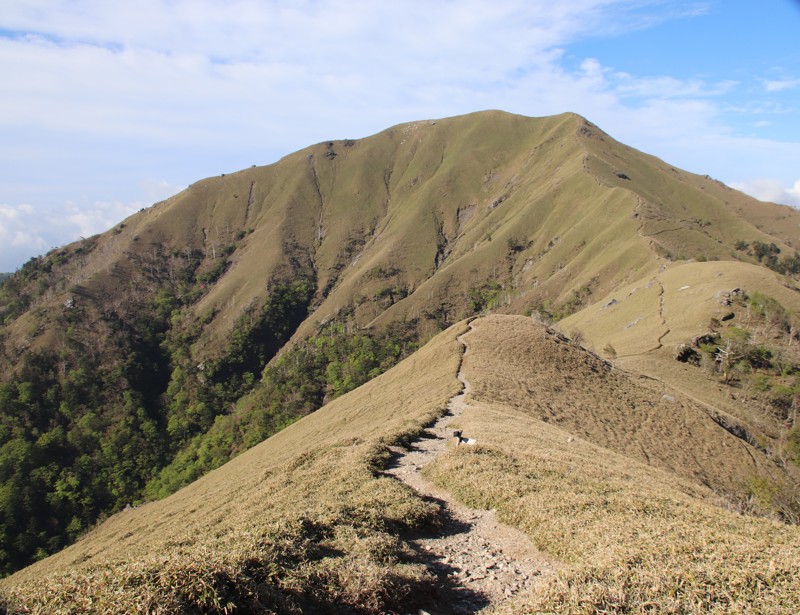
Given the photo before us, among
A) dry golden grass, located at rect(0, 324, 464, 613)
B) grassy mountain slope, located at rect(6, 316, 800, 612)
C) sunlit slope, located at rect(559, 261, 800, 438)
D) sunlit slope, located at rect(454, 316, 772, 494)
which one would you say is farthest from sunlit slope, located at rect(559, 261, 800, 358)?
dry golden grass, located at rect(0, 324, 464, 613)

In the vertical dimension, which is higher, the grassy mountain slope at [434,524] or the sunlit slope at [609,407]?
the grassy mountain slope at [434,524]

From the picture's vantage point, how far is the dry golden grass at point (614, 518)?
8.09 metres

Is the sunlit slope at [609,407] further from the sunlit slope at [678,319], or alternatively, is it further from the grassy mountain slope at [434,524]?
the sunlit slope at [678,319]

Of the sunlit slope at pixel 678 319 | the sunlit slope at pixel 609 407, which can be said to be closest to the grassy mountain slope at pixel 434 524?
the sunlit slope at pixel 609 407

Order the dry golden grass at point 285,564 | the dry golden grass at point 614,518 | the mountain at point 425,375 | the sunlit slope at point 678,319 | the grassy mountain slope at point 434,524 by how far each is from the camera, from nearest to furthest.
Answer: the dry golden grass at point 285,564, the grassy mountain slope at point 434,524, the dry golden grass at point 614,518, the mountain at point 425,375, the sunlit slope at point 678,319

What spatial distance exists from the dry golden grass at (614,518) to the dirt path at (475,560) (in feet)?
1.70

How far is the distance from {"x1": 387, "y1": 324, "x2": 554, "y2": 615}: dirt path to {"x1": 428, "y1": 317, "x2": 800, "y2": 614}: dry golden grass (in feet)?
1.70

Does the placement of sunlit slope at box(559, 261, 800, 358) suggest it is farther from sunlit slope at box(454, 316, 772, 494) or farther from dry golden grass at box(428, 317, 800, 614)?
dry golden grass at box(428, 317, 800, 614)

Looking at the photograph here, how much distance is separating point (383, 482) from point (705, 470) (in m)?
28.0

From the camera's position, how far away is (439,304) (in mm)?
178375

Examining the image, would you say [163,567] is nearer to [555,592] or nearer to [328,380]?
[555,592]

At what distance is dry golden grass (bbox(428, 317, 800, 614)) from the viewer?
809 centimetres

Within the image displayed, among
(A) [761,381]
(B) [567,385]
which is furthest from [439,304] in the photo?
(B) [567,385]

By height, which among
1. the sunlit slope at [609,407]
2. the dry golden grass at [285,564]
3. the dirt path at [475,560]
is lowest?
the sunlit slope at [609,407]
